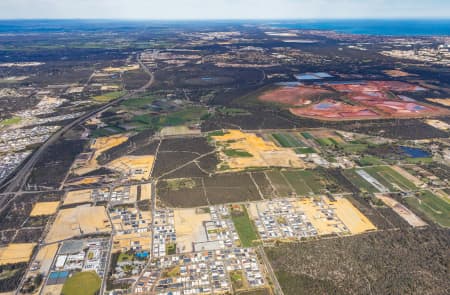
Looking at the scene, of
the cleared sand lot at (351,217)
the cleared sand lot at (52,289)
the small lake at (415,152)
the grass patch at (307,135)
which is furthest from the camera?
the grass patch at (307,135)

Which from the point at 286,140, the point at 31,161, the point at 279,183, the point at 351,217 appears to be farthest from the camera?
the point at 286,140

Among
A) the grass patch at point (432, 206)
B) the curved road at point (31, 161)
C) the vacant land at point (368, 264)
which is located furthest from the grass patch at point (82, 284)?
the grass patch at point (432, 206)

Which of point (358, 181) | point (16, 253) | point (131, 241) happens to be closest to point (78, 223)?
point (16, 253)

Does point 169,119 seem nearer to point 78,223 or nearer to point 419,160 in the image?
point 78,223

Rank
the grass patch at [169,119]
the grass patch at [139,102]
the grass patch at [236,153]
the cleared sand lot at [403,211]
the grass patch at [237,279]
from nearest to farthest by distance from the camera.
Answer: the grass patch at [237,279] < the cleared sand lot at [403,211] < the grass patch at [236,153] < the grass patch at [169,119] < the grass patch at [139,102]

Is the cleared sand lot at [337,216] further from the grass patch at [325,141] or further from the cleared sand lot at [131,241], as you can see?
the grass patch at [325,141]

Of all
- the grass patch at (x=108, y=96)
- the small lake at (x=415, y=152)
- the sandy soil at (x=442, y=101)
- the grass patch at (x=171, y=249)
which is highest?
the grass patch at (x=108, y=96)

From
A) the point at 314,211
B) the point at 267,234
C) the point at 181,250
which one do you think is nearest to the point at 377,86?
the point at 314,211
